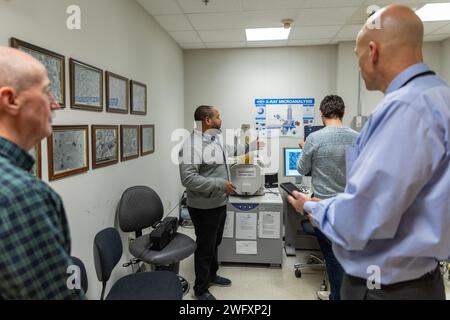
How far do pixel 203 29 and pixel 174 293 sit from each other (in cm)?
293

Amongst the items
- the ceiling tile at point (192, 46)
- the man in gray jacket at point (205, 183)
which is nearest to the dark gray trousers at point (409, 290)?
the man in gray jacket at point (205, 183)

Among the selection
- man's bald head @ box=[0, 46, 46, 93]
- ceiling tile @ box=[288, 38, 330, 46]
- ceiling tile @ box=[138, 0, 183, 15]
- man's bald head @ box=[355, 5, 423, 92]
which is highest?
ceiling tile @ box=[288, 38, 330, 46]

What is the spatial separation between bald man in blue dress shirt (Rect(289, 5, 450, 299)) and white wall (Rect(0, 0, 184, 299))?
1.47 m

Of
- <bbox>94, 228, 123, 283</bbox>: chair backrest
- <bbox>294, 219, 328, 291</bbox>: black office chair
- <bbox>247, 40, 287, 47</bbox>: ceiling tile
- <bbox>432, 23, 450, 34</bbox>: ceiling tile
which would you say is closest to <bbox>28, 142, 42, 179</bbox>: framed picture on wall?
<bbox>94, 228, 123, 283</bbox>: chair backrest

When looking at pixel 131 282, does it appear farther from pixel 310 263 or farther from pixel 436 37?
pixel 436 37

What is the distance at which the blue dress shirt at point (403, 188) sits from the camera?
2.68 feet

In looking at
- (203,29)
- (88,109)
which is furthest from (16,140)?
(203,29)

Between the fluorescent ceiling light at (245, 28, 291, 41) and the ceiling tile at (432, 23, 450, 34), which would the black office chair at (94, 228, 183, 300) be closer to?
the fluorescent ceiling light at (245, 28, 291, 41)

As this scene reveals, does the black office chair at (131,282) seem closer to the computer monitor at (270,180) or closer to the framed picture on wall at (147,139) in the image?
the framed picture on wall at (147,139)

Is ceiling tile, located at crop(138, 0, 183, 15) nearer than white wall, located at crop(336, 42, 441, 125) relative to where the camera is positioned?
Yes

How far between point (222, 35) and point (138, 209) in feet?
8.06

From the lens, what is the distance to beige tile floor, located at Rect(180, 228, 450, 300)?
8.23ft

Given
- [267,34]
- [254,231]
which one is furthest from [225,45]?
[254,231]
